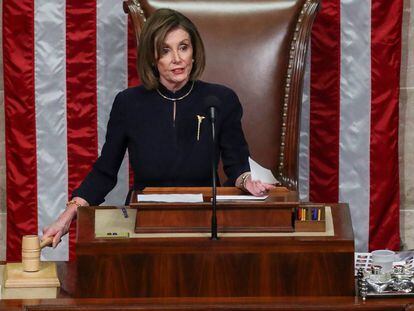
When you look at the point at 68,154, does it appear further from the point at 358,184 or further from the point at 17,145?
the point at 358,184

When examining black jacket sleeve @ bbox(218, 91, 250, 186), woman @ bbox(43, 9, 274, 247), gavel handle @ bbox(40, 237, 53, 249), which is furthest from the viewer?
black jacket sleeve @ bbox(218, 91, 250, 186)

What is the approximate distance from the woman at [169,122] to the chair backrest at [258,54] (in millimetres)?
458

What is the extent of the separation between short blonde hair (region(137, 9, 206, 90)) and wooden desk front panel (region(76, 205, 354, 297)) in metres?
1.01

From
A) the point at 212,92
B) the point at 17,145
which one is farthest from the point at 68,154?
the point at 212,92

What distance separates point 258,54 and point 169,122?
2.36ft

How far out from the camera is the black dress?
3430 millimetres

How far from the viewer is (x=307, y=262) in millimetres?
2520

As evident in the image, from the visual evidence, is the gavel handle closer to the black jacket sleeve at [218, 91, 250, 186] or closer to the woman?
the woman

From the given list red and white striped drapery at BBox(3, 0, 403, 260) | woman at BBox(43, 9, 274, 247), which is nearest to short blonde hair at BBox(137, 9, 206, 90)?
woman at BBox(43, 9, 274, 247)

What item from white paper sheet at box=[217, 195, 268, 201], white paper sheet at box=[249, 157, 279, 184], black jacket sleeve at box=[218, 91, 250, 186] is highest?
black jacket sleeve at box=[218, 91, 250, 186]

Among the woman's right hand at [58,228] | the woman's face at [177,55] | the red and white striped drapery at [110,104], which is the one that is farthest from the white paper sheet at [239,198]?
the red and white striped drapery at [110,104]

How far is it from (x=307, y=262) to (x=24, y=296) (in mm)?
713

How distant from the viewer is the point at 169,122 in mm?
3475

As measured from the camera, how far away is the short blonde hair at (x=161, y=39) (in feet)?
11.0
